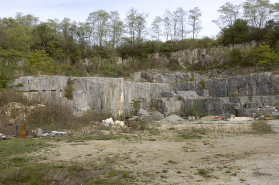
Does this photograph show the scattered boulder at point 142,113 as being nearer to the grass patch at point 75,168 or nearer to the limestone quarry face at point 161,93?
the limestone quarry face at point 161,93

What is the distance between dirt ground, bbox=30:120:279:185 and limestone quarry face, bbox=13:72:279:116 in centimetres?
1225

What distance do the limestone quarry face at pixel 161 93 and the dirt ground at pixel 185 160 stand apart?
12254mm

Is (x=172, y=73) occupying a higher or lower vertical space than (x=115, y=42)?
lower

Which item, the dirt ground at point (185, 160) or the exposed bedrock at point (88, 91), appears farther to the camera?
the exposed bedrock at point (88, 91)

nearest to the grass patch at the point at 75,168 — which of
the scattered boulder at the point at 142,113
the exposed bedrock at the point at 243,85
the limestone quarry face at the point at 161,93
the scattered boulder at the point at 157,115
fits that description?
the limestone quarry face at the point at 161,93

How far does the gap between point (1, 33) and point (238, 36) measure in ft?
119

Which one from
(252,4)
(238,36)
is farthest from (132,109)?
(252,4)

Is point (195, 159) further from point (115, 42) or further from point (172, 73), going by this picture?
point (115, 42)

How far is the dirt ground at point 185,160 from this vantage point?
19.4 ft

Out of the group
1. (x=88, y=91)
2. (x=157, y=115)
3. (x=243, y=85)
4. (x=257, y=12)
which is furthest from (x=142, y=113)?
(x=257, y=12)

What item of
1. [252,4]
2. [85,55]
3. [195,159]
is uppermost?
[252,4]

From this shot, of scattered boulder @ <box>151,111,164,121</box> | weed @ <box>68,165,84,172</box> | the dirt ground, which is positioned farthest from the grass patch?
scattered boulder @ <box>151,111,164,121</box>

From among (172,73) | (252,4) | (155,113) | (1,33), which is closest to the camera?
(155,113)

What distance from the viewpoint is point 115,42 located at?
173ft
